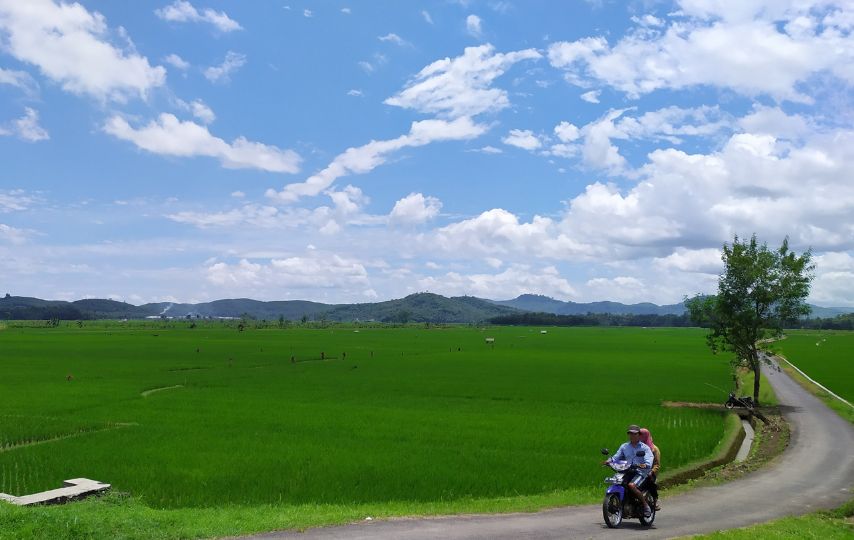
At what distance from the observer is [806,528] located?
13.2 meters

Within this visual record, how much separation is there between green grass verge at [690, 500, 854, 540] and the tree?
24.4 meters

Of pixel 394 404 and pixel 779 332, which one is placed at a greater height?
pixel 779 332

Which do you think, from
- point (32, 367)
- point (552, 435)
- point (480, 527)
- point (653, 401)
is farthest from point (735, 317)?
point (32, 367)

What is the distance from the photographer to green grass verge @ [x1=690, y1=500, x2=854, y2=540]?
39.9ft

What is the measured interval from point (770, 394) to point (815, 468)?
24595 mm

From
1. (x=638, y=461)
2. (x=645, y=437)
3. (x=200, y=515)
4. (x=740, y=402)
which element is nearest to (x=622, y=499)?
(x=638, y=461)

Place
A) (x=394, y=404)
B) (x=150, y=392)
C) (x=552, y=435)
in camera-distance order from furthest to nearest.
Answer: (x=150, y=392) → (x=394, y=404) → (x=552, y=435)

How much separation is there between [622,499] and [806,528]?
153 inches

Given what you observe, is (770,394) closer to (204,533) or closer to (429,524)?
(429,524)

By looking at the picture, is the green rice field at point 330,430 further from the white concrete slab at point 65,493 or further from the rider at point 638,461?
the rider at point 638,461

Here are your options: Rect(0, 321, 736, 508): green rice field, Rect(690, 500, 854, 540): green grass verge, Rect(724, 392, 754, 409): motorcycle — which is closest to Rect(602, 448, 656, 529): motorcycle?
Rect(690, 500, 854, 540): green grass verge

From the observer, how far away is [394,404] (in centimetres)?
3550

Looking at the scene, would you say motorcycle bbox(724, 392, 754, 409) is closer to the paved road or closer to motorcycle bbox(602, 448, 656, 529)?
the paved road

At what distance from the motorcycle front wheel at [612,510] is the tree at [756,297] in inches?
1118
